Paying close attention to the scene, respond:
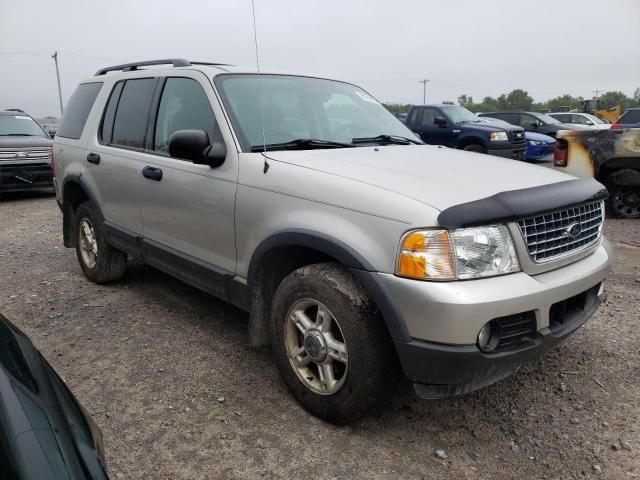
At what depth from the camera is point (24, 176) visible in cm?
1027

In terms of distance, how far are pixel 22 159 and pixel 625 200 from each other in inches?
413

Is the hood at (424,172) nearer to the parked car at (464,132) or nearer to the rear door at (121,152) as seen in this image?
the rear door at (121,152)

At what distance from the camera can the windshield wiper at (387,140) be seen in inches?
140

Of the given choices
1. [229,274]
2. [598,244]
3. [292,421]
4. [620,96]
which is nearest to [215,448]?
[292,421]

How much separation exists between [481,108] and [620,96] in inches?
803

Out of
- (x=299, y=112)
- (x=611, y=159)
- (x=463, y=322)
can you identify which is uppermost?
(x=299, y=112)

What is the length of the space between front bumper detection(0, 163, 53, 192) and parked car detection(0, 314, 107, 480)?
9.78 meters

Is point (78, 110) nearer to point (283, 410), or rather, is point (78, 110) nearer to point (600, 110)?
point (283, 410)

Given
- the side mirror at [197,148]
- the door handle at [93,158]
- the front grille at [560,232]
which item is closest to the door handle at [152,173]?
the side mirror at [197,148]

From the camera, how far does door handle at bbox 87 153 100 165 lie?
4.45 m

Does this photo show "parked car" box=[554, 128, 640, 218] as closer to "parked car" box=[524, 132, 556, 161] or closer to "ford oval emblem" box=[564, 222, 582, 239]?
"ford oval emblem" box=[564, 222, 582, 239]

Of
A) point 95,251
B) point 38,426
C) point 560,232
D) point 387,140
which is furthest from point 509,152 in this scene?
point 38,426

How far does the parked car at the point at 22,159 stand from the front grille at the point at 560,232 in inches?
407

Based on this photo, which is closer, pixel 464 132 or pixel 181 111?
pixel 181 111
